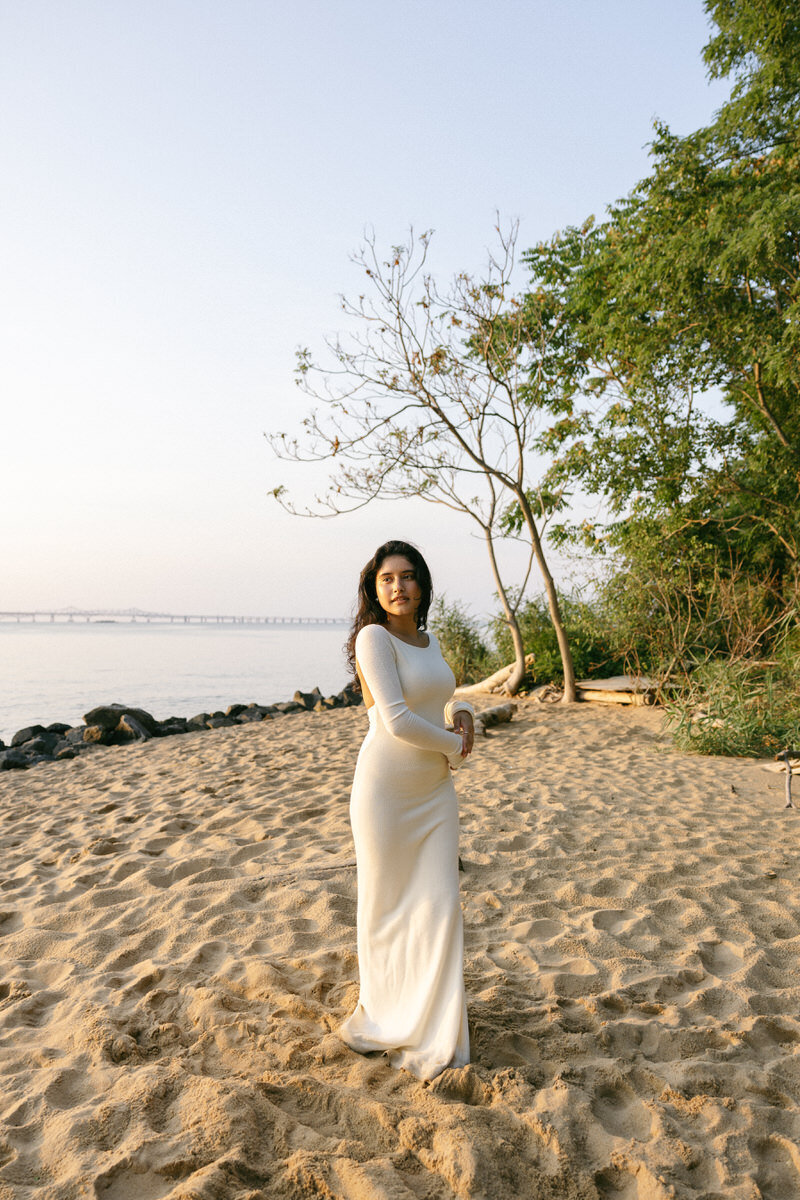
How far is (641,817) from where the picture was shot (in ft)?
20.5

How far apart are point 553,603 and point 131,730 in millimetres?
7196

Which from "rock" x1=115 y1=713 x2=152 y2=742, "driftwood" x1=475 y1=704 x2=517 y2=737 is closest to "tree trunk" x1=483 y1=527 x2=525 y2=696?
"driftwood" x1=475 y1=704 x2=517 y2=737

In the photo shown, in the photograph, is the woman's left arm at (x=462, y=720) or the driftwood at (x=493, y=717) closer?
the woman's left arm at (x=462, y=720)

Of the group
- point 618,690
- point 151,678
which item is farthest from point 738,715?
point 151,678

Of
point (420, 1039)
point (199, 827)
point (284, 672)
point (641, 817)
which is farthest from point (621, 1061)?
point (284, 672)

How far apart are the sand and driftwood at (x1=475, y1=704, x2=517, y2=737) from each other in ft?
13.2

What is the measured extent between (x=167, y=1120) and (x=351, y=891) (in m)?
2.13

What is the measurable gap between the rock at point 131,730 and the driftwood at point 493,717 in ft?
17.5

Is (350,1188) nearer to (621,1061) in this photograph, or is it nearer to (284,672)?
(621,1061)

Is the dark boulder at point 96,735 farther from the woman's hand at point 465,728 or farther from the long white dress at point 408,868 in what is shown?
the woman's hand at point 465,728

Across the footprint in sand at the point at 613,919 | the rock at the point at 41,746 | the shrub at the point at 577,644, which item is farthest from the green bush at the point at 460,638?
the footprint in sand at the point at 613,919

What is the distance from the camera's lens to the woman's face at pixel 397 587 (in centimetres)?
305

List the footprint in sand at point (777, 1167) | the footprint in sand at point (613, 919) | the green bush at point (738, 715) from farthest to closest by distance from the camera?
the green bush at point (738, 715), the footprint in sand at point (613, 919), the footprint in sand at point (777, 1167)

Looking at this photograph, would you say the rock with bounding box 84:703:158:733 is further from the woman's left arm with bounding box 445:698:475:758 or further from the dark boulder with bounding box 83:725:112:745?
the woman's left arm with bounding box 445:698:475:758
